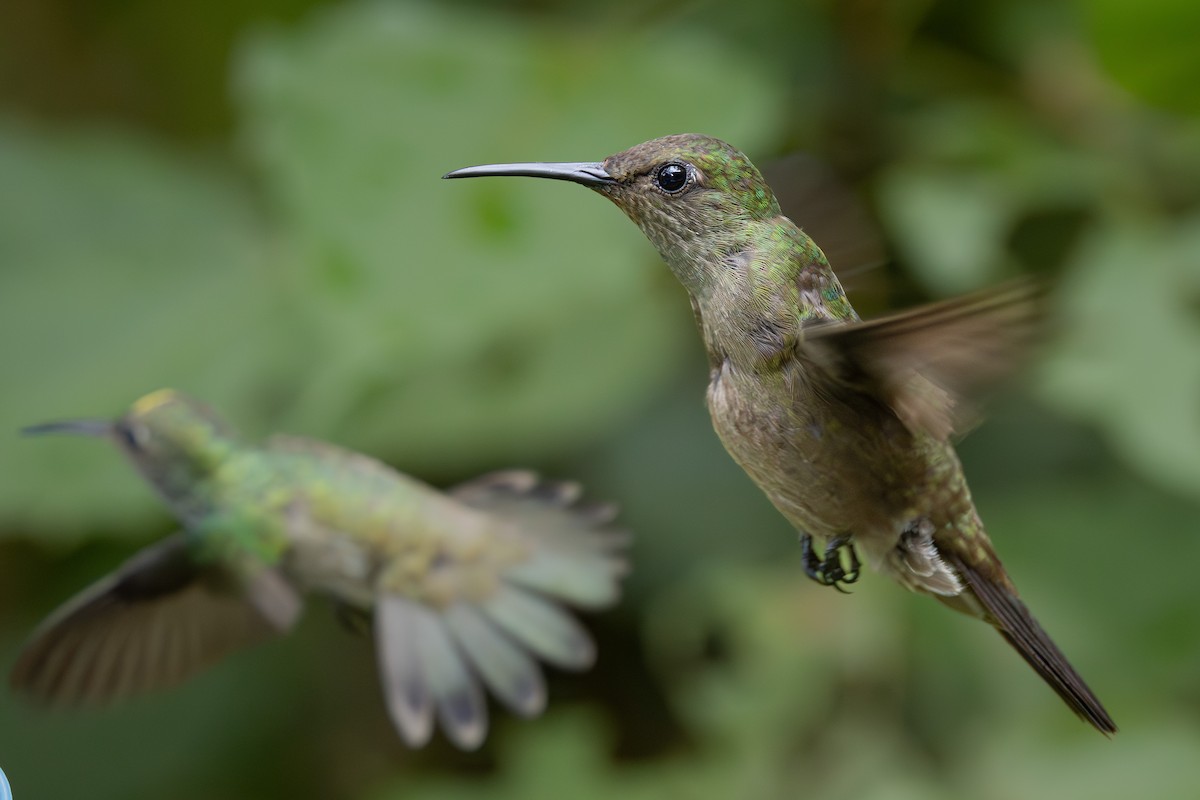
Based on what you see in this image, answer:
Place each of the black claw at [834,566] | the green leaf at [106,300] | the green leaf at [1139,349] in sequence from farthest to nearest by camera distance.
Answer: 1. the green leaf at [106,300]
2. the green leaf at [1139,349]
3. the black claw at [834,566]

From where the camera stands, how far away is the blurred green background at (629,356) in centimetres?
194

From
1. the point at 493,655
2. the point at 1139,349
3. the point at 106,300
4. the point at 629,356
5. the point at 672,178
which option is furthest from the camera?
the point at 106,300

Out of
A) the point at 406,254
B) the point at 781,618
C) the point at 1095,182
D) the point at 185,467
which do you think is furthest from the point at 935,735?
the point at 185,467

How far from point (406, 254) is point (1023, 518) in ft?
3.69

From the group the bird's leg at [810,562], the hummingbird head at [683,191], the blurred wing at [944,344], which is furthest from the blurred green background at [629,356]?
the blurred wing at [944,344]

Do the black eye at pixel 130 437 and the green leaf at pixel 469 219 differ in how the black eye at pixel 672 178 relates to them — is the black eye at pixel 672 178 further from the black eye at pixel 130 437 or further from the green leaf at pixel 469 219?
the green leaf at pixel 469 219

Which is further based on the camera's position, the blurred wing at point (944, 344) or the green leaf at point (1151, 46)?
the green leaf at point (1151, 46)

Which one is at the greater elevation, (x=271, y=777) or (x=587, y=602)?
(x=587, y=602)

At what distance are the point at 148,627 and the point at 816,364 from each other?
0.56m

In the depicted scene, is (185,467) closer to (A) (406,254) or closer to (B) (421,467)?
(A) (406,254)

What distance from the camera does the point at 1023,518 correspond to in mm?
2330

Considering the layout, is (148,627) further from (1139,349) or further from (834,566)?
(1139,349)

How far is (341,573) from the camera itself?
3.07 ft

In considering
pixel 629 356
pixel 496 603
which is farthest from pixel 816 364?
pixel 629 356
